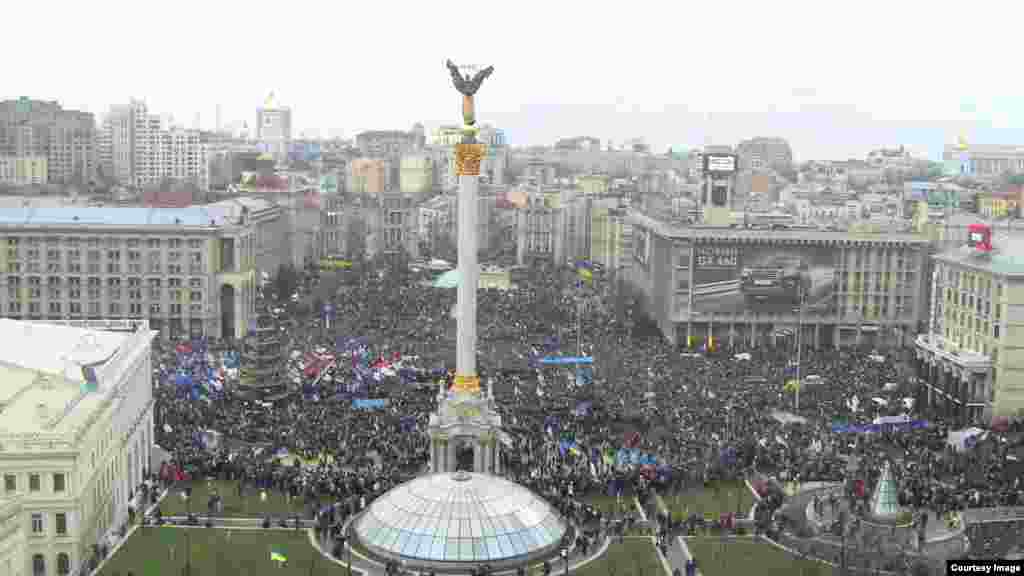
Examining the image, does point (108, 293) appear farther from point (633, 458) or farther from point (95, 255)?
point (633, 458)

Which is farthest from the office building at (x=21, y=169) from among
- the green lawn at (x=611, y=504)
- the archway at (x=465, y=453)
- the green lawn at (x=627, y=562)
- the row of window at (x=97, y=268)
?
the green lawn at (x=627, y=562)

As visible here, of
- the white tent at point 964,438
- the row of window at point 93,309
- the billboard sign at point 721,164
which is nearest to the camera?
the white tent at point 964,438

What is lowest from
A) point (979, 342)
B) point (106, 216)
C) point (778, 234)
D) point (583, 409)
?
point (583, 409)

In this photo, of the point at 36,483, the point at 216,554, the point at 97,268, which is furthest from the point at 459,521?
the point at 97,268

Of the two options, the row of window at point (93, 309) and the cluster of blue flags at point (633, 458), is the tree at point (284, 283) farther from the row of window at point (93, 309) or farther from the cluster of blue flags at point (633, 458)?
the cluster of blue flags at point (633, 458)

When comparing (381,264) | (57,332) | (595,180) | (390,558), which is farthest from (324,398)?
(595,180)

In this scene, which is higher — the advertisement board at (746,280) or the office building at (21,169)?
the office building at (21,169)

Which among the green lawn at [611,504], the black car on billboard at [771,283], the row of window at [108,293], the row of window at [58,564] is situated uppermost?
the black car on billboard at [771,283]

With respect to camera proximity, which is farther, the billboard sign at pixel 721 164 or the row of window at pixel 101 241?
the billboard sign at pixel 721 164
